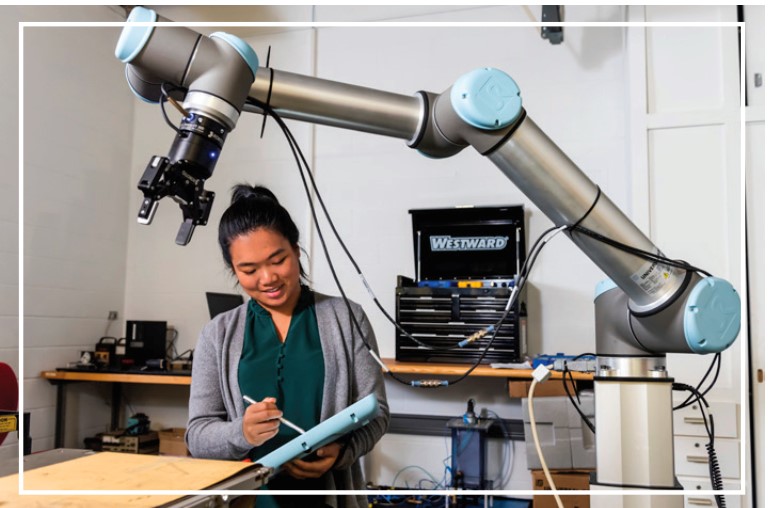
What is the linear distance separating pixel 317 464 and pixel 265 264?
36cm

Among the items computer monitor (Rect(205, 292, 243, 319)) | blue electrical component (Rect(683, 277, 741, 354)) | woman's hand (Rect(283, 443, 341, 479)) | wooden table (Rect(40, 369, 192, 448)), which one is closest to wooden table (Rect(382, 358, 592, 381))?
computer monitor (Rect(205, 292, 243, 319))

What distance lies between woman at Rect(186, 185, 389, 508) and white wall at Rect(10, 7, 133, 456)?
6.82ft

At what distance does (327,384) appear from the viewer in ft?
3.67

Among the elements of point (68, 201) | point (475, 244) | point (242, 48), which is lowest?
point (475, 244)

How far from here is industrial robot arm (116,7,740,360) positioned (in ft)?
2.14

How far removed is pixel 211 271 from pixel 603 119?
214 centimetres

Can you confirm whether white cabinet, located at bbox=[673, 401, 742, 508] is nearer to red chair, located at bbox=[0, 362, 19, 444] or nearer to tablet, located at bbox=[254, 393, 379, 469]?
tablet, located at bbox=[254, 393, 379, 469]

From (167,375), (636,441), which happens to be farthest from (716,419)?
(167,375)

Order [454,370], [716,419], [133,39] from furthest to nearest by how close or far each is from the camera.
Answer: [454,370], [716,419], [133,39]

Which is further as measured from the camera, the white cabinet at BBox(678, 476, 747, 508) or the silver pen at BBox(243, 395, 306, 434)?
the white cabinet at BBox(678, 476, 747, 508)

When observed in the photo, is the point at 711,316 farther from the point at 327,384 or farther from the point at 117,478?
the point at 117,478

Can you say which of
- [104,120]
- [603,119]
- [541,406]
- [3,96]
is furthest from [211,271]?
[603,119]
